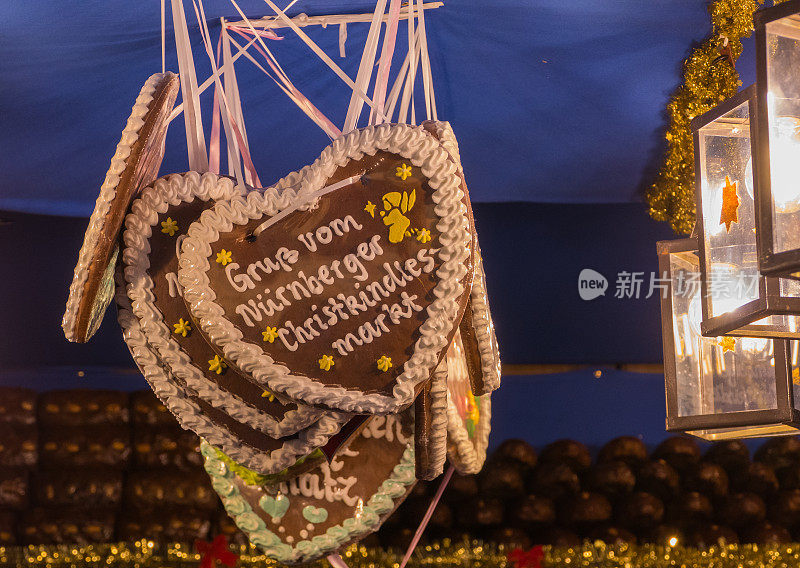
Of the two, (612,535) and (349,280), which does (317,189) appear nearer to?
(349,280)

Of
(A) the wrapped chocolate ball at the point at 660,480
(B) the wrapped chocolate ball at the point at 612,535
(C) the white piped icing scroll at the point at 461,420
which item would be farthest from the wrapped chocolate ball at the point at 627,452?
(C) the white piped icing scroll at the point at 461,420

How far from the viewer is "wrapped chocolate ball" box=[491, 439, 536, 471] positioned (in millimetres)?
3736

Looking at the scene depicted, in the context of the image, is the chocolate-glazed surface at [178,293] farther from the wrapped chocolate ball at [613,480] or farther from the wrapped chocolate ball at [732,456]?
the wrapped chocolate ball at [732,456]

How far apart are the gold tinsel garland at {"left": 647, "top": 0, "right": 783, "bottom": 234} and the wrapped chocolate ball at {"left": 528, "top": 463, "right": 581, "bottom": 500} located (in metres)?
1.09

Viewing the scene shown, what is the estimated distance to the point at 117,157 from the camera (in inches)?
43.3

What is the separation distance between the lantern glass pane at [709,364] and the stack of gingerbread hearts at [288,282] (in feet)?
3.19

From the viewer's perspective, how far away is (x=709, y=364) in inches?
78.4

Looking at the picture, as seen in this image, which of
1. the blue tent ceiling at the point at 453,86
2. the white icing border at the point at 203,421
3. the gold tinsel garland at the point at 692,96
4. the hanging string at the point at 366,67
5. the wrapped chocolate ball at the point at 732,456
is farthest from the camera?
the wrapped chocolate ball at the point at 732,456

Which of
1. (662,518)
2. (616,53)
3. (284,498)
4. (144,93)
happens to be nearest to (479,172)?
(616,53)

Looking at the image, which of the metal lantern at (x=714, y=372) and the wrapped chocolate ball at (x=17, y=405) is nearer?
the metal lantern at (x=714, y=372)

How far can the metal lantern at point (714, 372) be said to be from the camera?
1.91 m

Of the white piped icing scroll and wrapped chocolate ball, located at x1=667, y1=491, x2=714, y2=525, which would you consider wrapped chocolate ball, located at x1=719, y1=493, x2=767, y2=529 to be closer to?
wrapped chocolate ball, located at x1=667, y1=491, x2=714, y2=525

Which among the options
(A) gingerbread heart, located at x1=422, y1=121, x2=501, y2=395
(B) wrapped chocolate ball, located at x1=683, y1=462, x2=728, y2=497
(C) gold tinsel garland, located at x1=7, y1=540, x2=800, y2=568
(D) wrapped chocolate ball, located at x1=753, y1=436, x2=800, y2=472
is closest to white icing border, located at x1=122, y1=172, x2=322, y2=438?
(A) gingerbread heart, located at x1=422, y1=121, x2=501, y2=395

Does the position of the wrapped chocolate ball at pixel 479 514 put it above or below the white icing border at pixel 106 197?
below
